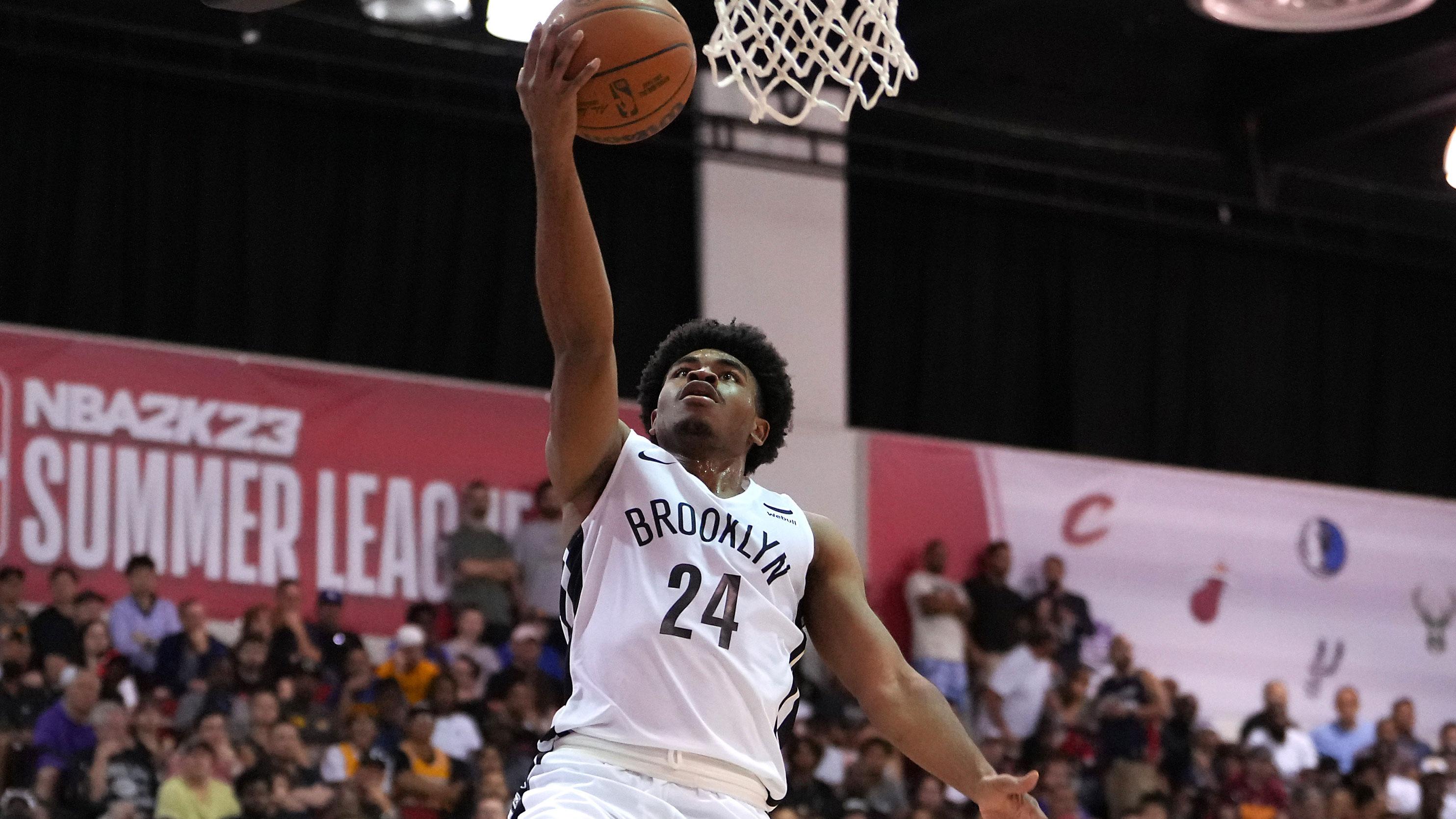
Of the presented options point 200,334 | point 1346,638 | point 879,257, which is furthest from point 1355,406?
point 200,334

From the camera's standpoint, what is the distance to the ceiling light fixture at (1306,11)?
10852 mm

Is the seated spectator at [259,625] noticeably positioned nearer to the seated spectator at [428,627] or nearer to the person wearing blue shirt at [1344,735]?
the seated spectator at [428,627]

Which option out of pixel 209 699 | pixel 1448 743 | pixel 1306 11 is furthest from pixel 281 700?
pixel 1448 743

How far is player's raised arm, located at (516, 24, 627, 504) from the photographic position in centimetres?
430

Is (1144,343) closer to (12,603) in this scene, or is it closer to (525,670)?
(525,670)

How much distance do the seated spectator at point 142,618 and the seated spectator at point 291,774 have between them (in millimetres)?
953

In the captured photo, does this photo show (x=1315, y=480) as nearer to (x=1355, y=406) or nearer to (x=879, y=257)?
(x=1355, y=406)

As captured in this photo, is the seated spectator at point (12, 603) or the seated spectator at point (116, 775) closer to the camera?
the seated spectator at point (116, 775)

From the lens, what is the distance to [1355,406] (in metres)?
17.6

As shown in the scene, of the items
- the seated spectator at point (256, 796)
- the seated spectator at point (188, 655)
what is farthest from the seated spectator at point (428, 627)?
the seated spectator at point (256, 796)

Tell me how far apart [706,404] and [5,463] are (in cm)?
785

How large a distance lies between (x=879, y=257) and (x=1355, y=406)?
4775mm

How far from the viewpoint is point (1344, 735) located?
50.0 ft

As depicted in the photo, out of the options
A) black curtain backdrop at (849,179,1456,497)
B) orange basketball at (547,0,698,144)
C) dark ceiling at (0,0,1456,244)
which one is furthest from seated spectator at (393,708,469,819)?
orange basketball at (547,0,698,144)
